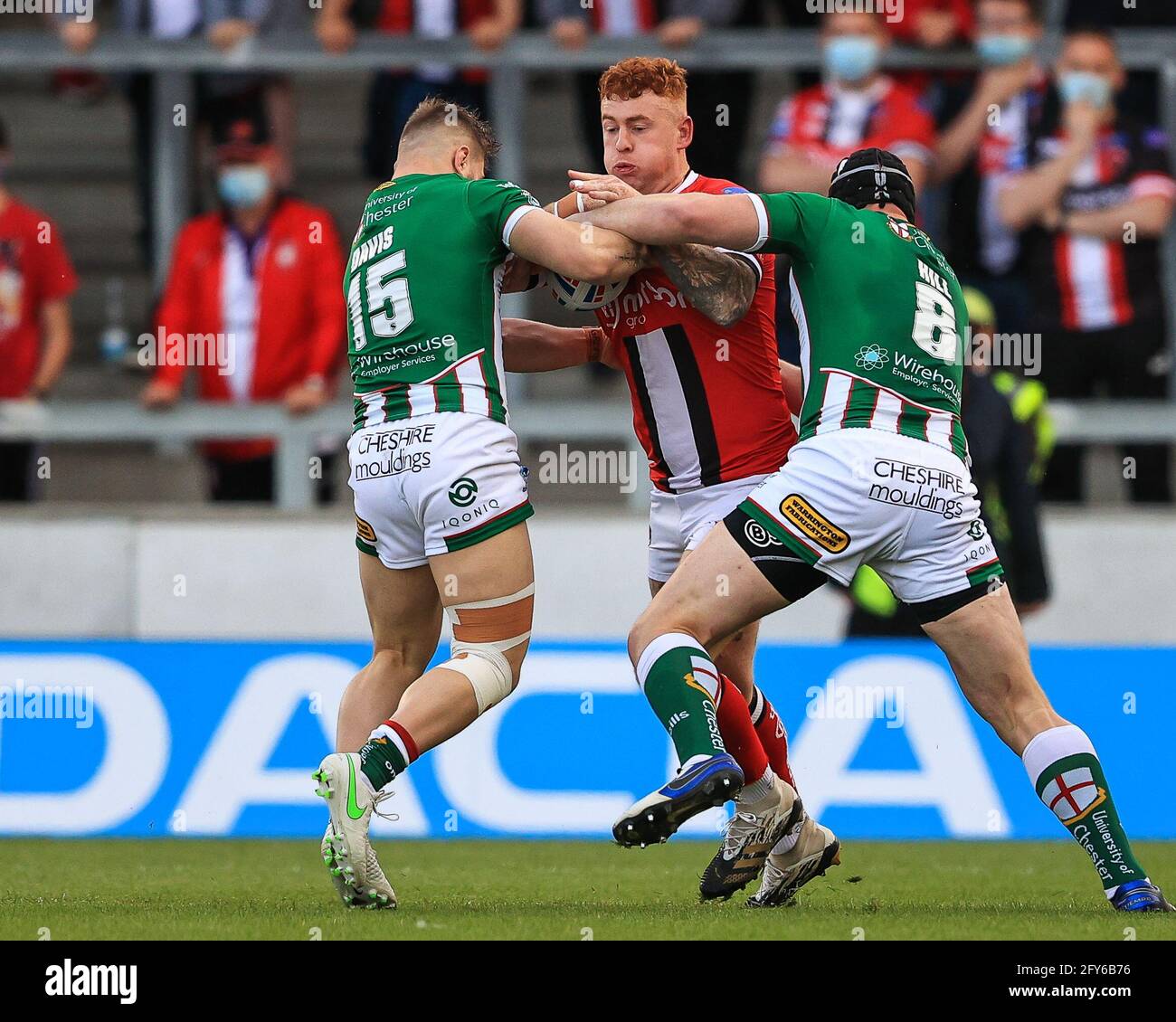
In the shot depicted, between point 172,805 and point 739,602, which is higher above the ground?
point 739,602

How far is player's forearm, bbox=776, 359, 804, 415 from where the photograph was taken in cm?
616

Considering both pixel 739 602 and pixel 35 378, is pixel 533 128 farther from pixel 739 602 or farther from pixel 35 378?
pixel 739 602

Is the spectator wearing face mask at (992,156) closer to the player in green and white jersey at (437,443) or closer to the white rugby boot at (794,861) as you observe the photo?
the white rugby boot at (794,861)

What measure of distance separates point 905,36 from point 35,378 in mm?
5103

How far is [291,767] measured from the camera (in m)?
8.94

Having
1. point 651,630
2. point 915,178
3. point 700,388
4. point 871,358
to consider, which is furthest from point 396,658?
point 915,178

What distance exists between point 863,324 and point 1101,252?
16.6 feet

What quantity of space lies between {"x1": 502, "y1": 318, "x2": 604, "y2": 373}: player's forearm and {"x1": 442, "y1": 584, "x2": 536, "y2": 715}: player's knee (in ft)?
3.00

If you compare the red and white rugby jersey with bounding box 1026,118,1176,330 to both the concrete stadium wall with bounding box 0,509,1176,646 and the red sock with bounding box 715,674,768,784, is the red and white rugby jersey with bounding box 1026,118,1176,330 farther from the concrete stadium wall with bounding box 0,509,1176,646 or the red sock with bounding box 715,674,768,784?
the red sock with bounding box 715,674,768,784

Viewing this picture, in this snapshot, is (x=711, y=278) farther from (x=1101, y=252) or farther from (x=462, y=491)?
(x=1101, y=252)

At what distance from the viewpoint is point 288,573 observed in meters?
10.1
